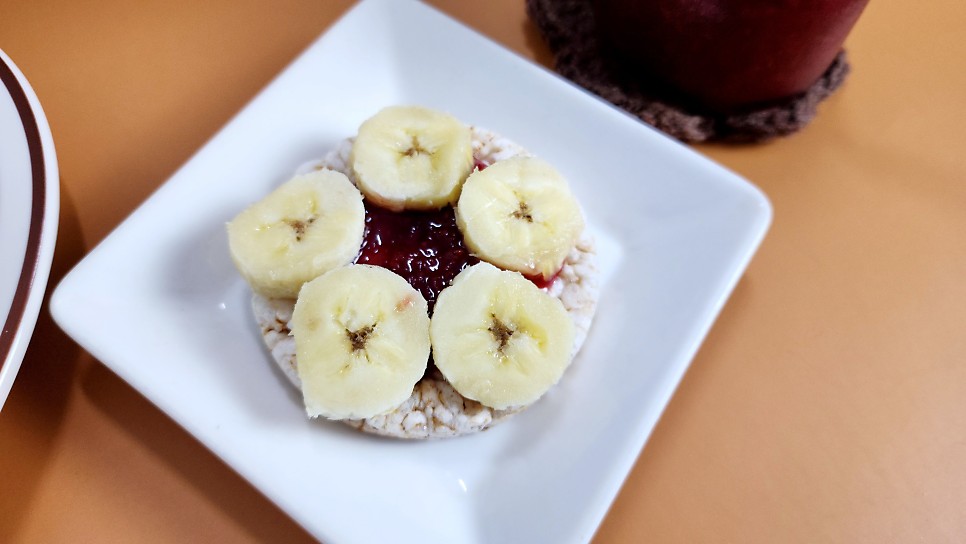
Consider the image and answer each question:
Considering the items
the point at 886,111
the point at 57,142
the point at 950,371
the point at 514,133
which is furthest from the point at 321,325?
the point at 886,111

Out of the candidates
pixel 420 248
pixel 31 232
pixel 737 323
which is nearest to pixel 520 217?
pixel 420 248

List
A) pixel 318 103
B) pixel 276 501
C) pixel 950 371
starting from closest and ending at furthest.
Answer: pixel 276 501 < pixel 950 371 < pixel 318 103

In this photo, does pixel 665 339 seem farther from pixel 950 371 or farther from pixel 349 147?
pixel 349 147

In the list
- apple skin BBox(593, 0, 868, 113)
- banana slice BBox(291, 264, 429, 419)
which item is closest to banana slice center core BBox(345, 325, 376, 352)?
banana slice BBox(291, 264, 429, 419)

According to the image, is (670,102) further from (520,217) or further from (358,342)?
(358,342)

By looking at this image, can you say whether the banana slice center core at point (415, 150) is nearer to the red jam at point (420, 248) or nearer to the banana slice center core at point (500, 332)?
the red jam at point (420, 248)

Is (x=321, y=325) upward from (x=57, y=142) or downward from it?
upward

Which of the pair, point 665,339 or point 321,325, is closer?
point 321,325
